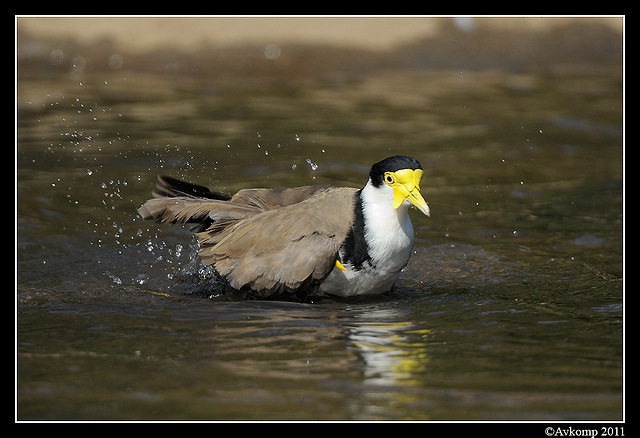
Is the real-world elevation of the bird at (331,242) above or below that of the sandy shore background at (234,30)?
below

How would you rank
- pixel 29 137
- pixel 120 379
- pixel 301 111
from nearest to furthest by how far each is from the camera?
pixel 120 379 → pixel 29 137 → pixel 301 111

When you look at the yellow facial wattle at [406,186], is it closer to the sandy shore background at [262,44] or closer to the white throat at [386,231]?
the white throat at [386,231]

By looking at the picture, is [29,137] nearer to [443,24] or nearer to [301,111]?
[301,111]

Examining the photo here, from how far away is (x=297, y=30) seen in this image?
14.4 m

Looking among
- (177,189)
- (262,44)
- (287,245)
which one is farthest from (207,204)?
(262,44)

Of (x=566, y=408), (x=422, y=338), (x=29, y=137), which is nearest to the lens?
(x=566, y=408)

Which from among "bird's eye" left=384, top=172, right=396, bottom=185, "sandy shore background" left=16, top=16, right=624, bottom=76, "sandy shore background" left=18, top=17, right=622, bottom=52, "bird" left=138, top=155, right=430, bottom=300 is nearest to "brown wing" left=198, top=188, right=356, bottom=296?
"bird" left=138, top=155, right=430, bottom=300

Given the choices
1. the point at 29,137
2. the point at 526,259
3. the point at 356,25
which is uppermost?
the point at 356,25

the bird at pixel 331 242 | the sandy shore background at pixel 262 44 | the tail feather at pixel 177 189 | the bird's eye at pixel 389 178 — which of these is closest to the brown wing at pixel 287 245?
the bird at pixel 331 242

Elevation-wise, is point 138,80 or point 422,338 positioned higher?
point 138,80

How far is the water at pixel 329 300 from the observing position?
5293mm

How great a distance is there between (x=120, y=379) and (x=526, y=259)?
4.04 m

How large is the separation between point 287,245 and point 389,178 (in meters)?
0.91

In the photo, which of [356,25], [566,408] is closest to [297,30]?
[356,25]
